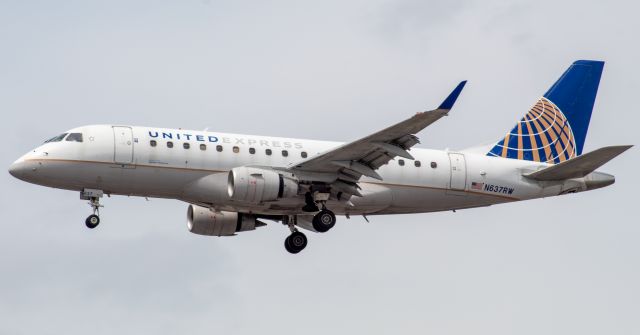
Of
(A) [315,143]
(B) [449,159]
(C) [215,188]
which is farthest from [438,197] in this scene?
(C) [215,188]

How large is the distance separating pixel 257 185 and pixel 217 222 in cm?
524

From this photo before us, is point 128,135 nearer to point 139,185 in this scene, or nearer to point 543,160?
point 139,185

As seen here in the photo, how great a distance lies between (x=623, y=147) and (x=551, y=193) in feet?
19.6

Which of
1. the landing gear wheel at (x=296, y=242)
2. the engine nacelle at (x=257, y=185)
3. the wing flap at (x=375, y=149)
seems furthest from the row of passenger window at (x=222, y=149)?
the landing gear wheel at (x=296, y=242)

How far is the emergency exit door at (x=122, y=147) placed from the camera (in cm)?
4762

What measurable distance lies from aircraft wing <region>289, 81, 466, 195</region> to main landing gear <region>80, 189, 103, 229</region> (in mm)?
6634

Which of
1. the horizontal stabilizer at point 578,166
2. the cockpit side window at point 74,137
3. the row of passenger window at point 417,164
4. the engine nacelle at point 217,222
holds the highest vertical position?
the cockpit side window at point 74,137

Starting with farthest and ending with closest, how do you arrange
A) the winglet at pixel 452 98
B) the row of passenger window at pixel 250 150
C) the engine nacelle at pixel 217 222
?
1. the engine nacelle at pixel 217 222
2. the row of passenger window at pixel 250 150
3. the winglet at pixel 452 98

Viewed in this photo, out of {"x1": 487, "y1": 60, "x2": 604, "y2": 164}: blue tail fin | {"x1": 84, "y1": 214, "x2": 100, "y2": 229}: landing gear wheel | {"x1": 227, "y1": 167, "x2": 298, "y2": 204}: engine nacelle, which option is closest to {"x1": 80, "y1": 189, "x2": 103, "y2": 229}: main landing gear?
{"x1": 84, "y1": 214, "x2": 100, "y2": 229}: landing gear wheel

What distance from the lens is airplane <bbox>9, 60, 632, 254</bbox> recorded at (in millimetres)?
47688

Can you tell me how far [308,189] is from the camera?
4919 cm

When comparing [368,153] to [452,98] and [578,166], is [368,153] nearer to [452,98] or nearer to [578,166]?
[452,98]

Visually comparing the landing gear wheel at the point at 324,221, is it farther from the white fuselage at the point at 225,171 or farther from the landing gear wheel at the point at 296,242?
the landing gear wheel at the point at 296,242

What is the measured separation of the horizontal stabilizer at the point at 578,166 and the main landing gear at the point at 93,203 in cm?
1564
